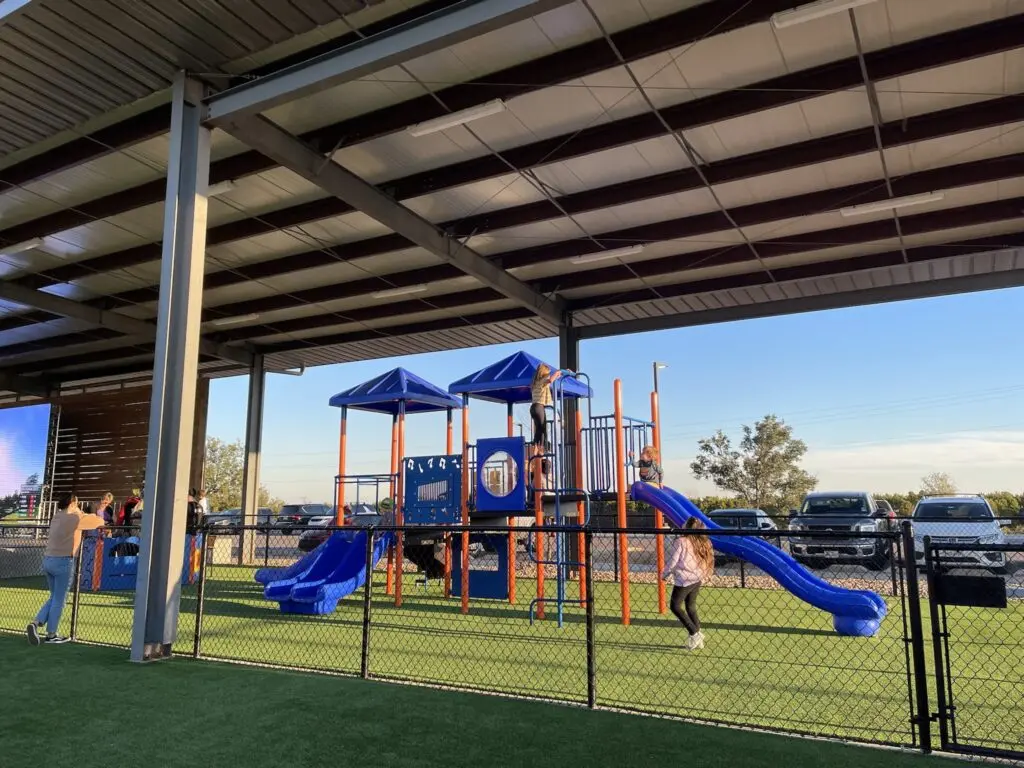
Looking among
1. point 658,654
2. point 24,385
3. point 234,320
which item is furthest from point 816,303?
point 24,385

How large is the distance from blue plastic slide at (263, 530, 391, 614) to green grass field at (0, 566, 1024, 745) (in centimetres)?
35

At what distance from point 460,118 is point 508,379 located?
4.20 m

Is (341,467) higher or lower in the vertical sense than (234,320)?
lower

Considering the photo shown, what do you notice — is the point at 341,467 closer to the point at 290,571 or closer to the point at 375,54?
the point at 290,571

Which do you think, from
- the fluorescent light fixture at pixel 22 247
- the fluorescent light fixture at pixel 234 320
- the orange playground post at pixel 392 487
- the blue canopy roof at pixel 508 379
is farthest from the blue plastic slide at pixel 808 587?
the fluorescent light fixture at pixel 234 320

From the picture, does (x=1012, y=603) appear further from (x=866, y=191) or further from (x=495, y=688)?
(x=495, y=688)

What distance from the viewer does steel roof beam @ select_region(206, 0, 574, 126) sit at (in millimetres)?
6473

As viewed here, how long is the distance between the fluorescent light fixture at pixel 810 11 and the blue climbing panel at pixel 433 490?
296 inches

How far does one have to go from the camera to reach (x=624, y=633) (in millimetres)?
8766

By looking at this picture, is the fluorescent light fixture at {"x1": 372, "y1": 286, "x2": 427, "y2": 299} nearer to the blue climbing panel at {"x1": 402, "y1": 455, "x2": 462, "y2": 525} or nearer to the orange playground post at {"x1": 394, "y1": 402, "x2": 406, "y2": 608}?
the orange playground post at {"x1": 394, "y1": 402, "x2": 406, "y2": 608}

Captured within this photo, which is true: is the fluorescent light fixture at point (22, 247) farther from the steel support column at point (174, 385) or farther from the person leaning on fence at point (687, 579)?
the person leaning on fence at point (687, 579)

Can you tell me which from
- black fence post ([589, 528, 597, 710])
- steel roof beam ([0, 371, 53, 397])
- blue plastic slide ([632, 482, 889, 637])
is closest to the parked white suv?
blue plastic slide ([632, 482, 889, 637])

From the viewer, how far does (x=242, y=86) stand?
7.91 metres

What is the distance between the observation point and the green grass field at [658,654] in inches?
211
